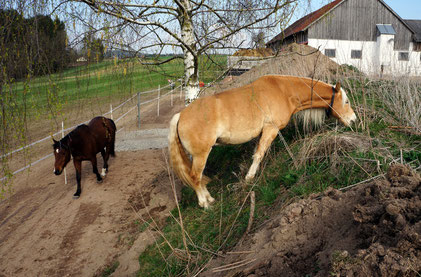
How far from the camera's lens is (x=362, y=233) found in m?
1.88

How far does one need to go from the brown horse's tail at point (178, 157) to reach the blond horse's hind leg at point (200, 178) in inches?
4.8

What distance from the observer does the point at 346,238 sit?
6.36ft

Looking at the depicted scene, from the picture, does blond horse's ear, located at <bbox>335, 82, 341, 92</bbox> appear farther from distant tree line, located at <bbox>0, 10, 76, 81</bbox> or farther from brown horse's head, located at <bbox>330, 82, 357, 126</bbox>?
distant tree line, located at <bbox>0, 10, 76, 81</bbox>

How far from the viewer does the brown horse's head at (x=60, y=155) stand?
615 cm

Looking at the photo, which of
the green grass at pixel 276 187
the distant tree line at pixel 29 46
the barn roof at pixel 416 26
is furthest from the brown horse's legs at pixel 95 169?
the barn roof at pixel 416 26

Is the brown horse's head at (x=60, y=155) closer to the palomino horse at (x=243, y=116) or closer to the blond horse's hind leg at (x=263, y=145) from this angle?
the palomino horse at (x=243, y=116)

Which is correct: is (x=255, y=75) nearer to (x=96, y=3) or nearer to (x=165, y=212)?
(x=165, y=212)

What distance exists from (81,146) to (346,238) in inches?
249

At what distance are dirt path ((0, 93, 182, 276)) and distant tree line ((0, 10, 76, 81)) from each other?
1091mm

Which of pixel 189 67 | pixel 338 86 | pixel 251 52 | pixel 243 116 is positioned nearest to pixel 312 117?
pixel 338 86

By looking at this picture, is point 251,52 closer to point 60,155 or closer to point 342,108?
point 342,108

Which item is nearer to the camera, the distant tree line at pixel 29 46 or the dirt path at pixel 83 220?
the distant tree line at pixel 29 46

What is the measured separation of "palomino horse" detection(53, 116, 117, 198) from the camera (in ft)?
20.3

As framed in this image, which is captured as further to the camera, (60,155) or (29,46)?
(60,155)
